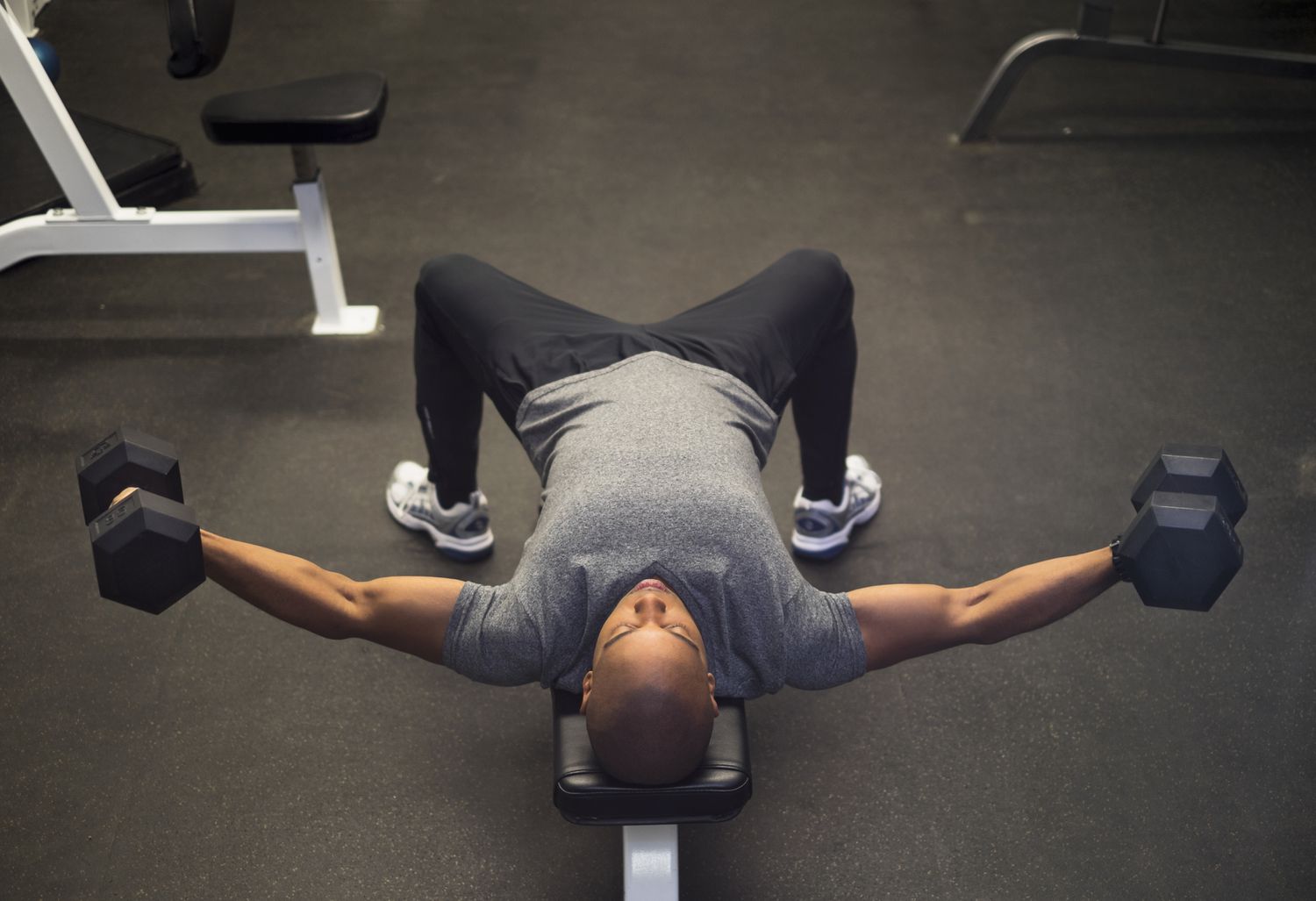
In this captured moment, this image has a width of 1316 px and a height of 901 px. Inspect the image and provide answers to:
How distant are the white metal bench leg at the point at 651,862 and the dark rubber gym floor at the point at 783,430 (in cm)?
20

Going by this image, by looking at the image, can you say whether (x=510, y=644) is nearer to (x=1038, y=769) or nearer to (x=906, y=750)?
(x=906, y=750)

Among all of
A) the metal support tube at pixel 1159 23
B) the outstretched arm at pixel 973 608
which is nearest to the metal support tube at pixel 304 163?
the outstretched arm at pixel 973 608

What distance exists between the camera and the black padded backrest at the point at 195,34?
218cm

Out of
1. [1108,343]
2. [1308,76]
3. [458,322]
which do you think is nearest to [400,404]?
[458,322]

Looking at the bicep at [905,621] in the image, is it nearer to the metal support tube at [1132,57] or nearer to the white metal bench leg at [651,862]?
the white metal bench leg at [651,862]

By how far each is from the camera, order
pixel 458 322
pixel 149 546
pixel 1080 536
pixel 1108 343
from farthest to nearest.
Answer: pixel 1108 343
pixel 1080 536
pixel 458 322
pixel 149 546

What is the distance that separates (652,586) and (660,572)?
25 millimetres

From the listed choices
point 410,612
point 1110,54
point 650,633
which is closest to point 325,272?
point 410,612

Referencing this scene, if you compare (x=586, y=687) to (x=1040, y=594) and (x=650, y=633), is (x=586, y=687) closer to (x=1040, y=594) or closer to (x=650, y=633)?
(x=650, y=633)

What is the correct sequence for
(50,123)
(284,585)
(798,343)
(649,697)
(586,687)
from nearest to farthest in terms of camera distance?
(649,697) → (586,687) → (284,585) → (798,343) → (50,123)

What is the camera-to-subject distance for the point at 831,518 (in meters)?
2.25

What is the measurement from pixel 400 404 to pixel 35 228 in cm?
91

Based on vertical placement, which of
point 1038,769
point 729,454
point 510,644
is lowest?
point 1038,769

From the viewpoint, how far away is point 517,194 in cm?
333
